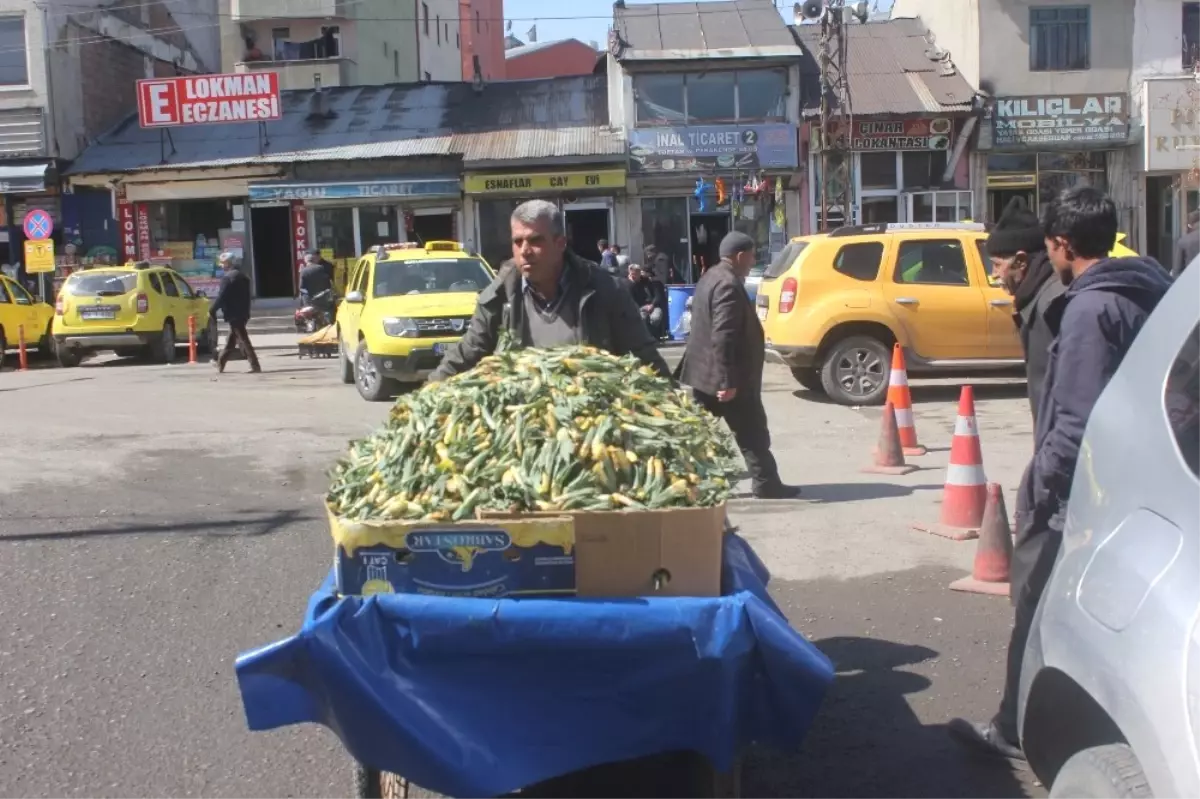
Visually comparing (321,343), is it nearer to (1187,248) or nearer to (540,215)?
(1187,248)

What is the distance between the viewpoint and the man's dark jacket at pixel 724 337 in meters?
8.02

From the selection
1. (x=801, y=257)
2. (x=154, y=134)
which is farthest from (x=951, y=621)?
(x=154, y=134)

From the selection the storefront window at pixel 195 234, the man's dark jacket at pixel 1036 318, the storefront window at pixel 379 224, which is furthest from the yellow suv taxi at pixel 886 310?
the storefront window at pixel 195 234

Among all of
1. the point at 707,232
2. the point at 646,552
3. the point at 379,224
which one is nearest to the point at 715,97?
the point at 707,232

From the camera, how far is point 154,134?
104 ft

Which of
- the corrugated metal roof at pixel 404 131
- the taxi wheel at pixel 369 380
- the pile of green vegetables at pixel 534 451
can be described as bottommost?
the taxi wheel at pixel 369 380

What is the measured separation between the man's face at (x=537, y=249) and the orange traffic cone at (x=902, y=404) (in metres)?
5.74

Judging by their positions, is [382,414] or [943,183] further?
[943,183]

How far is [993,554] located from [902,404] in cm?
378

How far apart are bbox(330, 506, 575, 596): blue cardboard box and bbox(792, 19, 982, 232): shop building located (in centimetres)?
2491

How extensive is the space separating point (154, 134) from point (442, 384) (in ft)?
100

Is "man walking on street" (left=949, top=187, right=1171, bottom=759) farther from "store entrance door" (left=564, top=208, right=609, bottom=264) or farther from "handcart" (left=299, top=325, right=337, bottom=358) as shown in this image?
"store entrance door" (left=564, top=208, right=609, bottom=264)

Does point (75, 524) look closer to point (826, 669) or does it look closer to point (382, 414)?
point (382, 414)

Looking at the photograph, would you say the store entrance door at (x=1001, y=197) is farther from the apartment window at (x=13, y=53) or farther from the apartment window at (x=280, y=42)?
the apartment window at (x=13, y=53)
